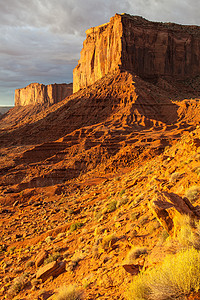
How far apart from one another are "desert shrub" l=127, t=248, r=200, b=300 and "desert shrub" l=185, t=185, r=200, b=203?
9.75 feet

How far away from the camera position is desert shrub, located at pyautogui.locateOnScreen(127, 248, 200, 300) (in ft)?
11.0

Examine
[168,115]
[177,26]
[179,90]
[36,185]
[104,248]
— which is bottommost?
[36,185]

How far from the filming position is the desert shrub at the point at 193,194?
21.3 feet

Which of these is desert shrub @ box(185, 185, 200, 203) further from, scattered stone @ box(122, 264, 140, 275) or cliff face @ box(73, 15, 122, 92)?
cliff face @ box(73, 15, 122, 92)

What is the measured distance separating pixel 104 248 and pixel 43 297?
6.30ft

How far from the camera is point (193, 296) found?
130 inches

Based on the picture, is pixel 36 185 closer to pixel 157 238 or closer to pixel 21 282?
pixel 21 282

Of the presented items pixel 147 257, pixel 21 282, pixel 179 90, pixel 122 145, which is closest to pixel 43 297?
pixel 21 282

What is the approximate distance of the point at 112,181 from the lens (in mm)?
18672

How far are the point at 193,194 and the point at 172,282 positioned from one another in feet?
11.9

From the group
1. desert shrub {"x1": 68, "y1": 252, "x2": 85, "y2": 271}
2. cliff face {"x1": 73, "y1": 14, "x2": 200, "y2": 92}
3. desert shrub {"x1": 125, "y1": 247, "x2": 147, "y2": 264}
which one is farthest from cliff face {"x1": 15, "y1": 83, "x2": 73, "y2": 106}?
desert shrub {"x1": 125, "y1": 247, "x2": 147, "y2": 264}

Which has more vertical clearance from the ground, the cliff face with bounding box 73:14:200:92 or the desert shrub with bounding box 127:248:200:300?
the cliff face with bounding box 73:14:200:92

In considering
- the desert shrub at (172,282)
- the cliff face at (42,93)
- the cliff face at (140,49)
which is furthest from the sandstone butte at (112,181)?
the cliff face at (42,93)

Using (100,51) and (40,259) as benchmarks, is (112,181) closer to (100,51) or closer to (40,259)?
(40,259)
